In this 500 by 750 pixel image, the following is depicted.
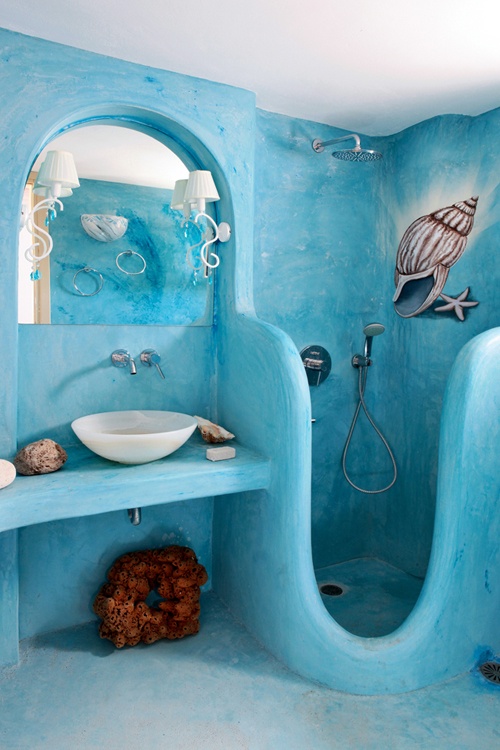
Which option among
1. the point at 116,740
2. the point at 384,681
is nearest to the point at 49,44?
the point at 116,740

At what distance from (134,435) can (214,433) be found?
0.48 meters

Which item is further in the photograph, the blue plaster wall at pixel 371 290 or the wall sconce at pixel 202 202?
the blue plaster wall at pixel 371 290

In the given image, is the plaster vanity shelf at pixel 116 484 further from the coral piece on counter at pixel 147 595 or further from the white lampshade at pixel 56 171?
the white lampshade at pixel 56 171

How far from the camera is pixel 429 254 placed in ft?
9.05

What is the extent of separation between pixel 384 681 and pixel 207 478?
0.91 meters

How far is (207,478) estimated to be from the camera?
2.03 m

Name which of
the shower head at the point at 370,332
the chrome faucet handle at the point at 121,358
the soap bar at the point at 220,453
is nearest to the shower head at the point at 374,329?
the shower head at the point at 370,332

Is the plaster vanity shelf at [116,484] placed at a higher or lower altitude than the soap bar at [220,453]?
lower

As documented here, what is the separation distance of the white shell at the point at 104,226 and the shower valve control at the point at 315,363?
3.37 ft

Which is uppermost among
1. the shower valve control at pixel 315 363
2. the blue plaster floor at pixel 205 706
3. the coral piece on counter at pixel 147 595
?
the shower valve control at pixel 315 363

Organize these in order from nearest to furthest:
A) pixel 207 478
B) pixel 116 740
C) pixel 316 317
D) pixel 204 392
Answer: pixel 116 740 < pixel 207 478 < pixel 204 392 < pixel 316 317

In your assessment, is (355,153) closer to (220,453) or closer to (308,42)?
(308,42)

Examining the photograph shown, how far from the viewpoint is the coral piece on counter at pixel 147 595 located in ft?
7.33

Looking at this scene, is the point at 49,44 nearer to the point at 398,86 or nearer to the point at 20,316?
the point at 20,316
